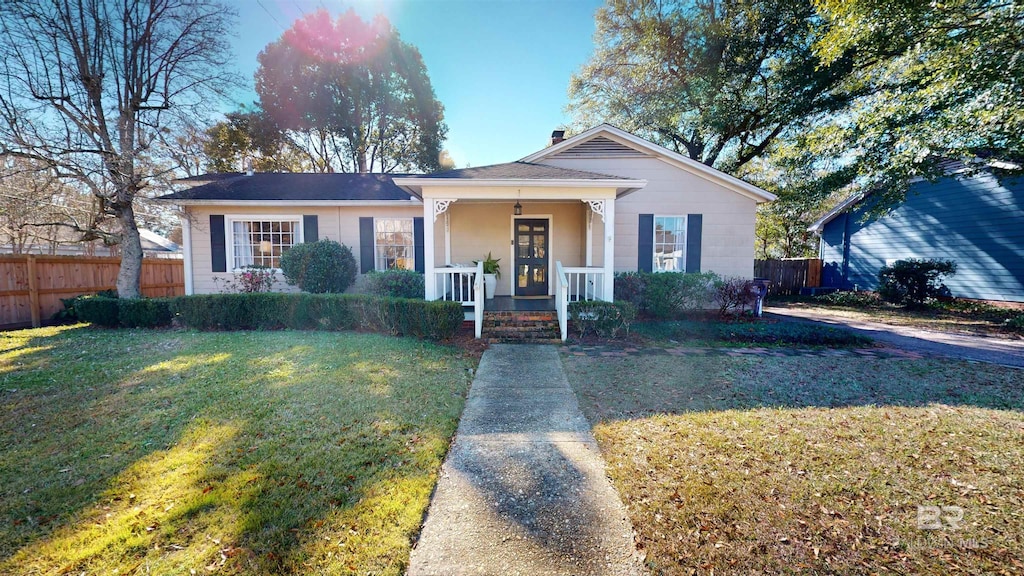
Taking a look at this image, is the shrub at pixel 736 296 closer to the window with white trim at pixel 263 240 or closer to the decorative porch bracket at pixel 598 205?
the decorative porch bracket at pixel 598 205

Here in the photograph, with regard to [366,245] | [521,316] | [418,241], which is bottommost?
[521,316]

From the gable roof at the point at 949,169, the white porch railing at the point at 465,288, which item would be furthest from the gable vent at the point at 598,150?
the gable roof at the point at 949,169

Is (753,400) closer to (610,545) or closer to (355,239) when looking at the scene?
(610,545)

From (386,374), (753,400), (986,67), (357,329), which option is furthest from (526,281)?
(986,67)

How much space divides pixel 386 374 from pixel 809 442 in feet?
15.2

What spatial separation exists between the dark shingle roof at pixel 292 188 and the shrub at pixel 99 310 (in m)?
2.77

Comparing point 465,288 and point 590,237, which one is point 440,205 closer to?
point 465,288

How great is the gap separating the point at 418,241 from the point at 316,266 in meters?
2.56

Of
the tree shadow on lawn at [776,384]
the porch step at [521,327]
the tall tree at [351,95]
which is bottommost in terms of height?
the tree shadow on lawn at [776,384]

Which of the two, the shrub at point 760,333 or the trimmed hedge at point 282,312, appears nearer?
the shrub at point 760,333

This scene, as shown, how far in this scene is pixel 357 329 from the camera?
776 cm

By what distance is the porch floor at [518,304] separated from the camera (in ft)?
25.3

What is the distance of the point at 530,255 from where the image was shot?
10023 mm

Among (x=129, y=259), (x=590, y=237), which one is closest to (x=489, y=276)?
(x=590, y=237)
